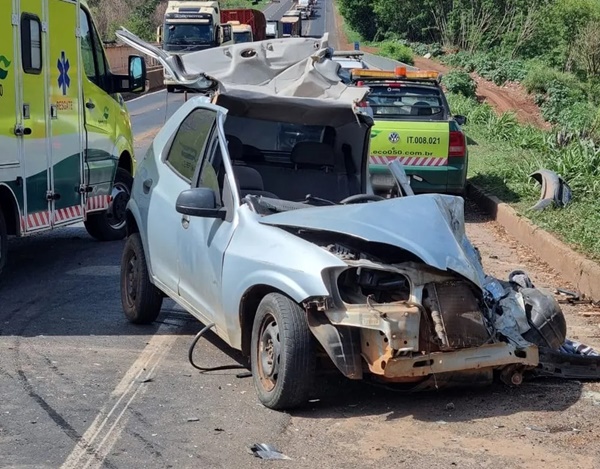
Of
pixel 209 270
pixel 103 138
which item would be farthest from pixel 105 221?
pixel 209 270

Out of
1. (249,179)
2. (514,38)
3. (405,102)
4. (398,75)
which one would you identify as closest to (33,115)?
(249,179)

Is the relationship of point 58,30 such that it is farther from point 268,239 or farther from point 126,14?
point 126,14

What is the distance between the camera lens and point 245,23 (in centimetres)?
5756

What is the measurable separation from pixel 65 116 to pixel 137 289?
291cm

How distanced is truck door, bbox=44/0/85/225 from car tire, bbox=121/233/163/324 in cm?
214

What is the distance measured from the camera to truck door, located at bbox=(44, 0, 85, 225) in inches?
376

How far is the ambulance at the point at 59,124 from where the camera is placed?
8.73 m

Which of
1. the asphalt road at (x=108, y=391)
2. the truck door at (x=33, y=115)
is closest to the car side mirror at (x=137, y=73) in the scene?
the truck door at (x=33, y=115)

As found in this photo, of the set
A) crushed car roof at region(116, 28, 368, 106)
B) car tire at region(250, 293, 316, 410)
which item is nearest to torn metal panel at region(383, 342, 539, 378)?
car tire at region(250, 293, 316, 410)

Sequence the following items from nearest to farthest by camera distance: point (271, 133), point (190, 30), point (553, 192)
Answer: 1. point (271, 133)
2. point (553, 192)
3. point (190, 30)

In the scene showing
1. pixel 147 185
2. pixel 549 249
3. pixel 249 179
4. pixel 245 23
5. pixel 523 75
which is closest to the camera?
pixel 249 179

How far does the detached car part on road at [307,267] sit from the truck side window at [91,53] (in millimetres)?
3034

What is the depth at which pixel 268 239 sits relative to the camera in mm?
5930

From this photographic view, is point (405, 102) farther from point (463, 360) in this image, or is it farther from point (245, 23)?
point (245, 23)
